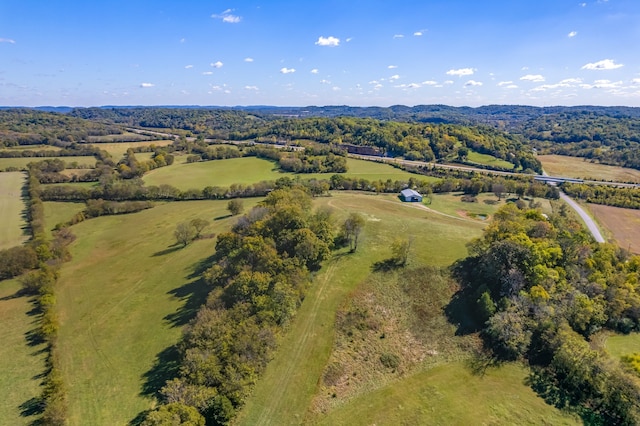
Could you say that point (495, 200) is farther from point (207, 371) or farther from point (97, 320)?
point (97, 320)

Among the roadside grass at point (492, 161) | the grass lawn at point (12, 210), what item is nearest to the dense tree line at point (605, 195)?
the roadside grass at point (492, 161)

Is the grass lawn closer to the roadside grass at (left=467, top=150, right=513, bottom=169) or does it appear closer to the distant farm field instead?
the distant farm field

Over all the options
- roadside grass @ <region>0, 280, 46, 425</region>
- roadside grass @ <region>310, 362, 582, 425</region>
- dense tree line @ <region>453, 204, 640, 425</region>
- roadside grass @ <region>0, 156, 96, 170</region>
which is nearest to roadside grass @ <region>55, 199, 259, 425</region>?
roadside grass @ <region>0, 280, 46, 425</region>

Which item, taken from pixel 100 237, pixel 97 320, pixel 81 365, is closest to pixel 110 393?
pixel 81 365

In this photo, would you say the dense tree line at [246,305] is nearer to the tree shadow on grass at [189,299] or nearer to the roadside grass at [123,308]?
the tree shadow on grass at [189,299]

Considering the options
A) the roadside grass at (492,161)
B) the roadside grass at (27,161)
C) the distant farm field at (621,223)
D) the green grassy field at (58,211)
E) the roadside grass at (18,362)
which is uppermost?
the roadside grass at (27,161)

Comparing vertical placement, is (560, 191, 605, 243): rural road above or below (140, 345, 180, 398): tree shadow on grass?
above

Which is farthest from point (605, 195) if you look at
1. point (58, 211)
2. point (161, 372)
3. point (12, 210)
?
point (12, 210)

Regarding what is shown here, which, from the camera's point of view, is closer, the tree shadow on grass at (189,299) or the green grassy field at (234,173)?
the tree shadow on grass at (189,299)
